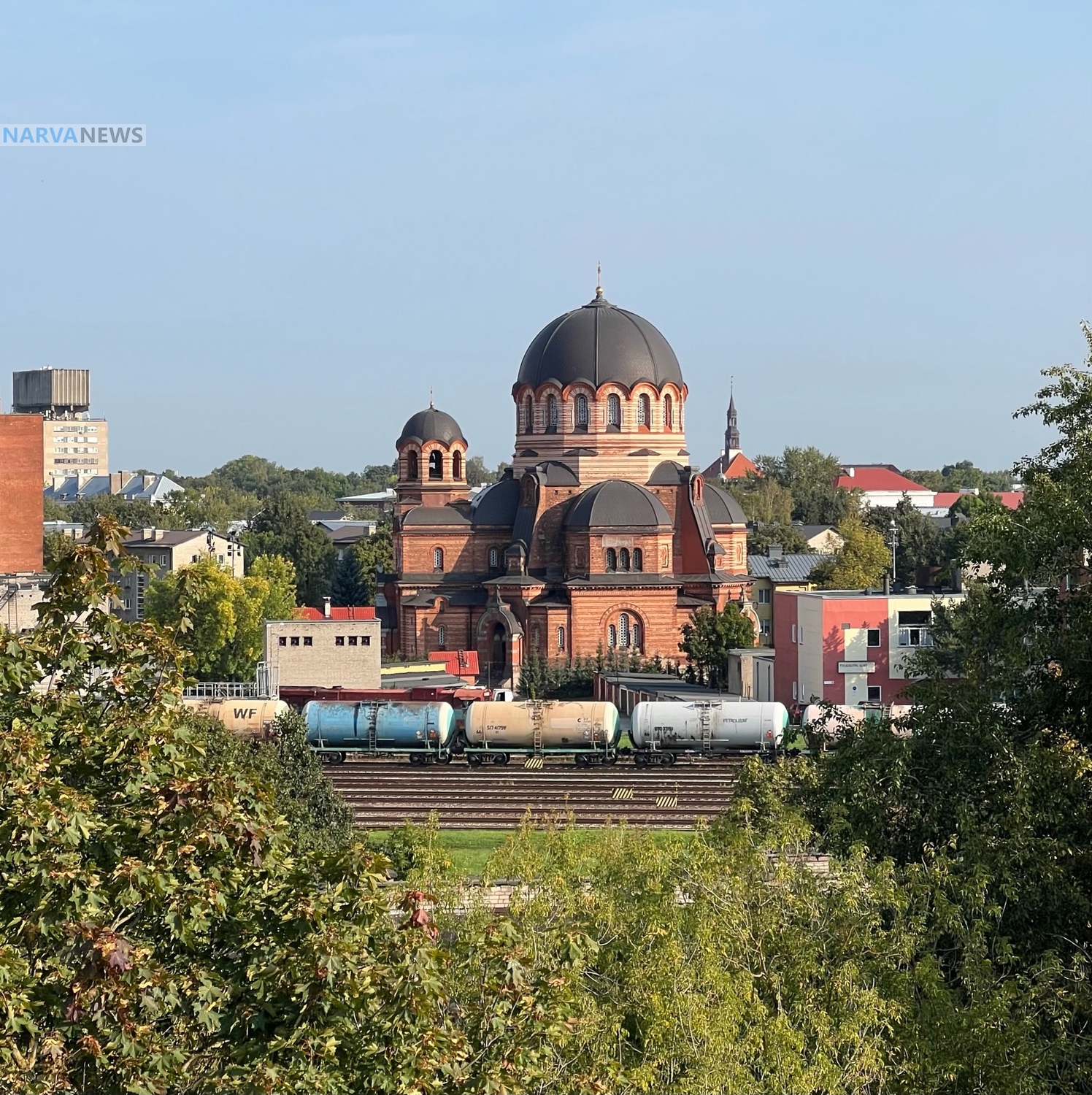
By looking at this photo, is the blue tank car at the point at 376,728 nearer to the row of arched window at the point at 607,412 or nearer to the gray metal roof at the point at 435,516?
the gray metal roof at the point at 435,516

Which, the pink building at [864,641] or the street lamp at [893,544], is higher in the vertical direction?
the street lamp at [893,544]

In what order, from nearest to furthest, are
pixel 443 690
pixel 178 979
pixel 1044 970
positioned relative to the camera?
pixel 178 979 → pixel 1044 970 → pixel 443 690

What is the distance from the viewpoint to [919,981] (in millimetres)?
16188

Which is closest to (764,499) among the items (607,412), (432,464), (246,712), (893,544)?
(893,544)

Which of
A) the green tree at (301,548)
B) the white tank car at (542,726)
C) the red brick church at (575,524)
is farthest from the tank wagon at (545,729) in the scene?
the green tree at (301,548)

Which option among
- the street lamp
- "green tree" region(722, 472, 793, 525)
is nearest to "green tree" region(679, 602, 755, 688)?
the street lamp

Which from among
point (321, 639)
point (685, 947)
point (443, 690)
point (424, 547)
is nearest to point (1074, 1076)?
point (685, 947)

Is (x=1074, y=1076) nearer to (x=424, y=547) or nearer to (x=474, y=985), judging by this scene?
(x=474, y=985)

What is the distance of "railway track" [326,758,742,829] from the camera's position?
3678 cm

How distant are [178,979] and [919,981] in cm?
835

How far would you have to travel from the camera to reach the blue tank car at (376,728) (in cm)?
4550

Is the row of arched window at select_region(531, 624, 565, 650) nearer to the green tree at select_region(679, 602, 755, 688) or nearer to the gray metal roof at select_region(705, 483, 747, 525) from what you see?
the green tree at select_region(679, 602, 755, 688)

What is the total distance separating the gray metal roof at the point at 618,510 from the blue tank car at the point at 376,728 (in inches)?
970

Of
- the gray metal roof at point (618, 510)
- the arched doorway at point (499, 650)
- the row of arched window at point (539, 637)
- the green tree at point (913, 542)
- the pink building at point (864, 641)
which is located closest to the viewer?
the pink building at point (864, 641)
